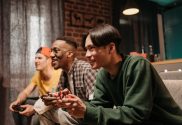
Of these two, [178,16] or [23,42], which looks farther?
[178,16]

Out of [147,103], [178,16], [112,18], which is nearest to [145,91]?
[147,103]

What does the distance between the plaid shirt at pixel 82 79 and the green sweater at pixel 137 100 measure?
0.63 meters

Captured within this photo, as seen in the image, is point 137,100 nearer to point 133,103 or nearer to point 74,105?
point 133,103

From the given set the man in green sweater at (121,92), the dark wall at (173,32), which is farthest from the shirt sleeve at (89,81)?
the dark wall at (173,32)

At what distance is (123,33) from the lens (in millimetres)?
4629

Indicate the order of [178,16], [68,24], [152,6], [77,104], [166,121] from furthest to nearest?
1. [178,16]
2. [152,6]
3. [68,24]
4. [166,121]
5. [77,104]

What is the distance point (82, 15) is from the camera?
414 centimetres

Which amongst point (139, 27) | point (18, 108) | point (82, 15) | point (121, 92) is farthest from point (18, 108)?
point (139, 27)

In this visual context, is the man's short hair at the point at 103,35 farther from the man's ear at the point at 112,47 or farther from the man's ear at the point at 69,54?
the man's ear at the point at 69,54

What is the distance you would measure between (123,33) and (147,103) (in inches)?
145

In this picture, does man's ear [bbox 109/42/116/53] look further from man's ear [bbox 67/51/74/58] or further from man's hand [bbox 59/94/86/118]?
man's ear [bbox 67/51/74/58]

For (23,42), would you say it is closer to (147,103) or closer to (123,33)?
(123,33)

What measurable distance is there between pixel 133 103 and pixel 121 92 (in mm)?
167

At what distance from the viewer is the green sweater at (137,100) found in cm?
102
